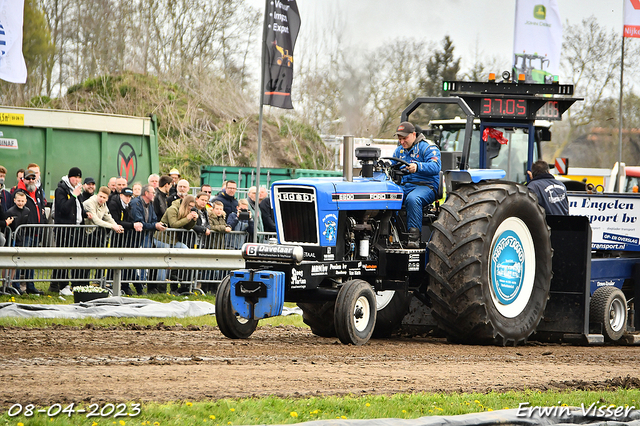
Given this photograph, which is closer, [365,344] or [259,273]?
[259,273]

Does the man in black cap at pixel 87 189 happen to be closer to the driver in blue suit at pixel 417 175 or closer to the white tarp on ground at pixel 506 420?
the driver in blue suit at pixel 417 175

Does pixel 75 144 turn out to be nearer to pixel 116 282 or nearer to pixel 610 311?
pixel 116 282

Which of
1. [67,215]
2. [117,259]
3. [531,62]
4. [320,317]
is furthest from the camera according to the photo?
[531,62]

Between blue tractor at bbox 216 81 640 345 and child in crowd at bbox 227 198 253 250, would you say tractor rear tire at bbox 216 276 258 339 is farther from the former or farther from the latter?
child in crowd at bbox 227 198 253 250

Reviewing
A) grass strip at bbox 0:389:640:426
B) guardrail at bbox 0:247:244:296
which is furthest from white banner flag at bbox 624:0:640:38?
grass strip at bbox 0:389:640:426

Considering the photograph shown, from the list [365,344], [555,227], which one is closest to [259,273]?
[365,344]

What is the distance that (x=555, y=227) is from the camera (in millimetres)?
9508

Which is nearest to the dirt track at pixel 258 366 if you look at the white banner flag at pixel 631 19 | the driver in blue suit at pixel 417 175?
the driver in blue suit at pixel 417 175

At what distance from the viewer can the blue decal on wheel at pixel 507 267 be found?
28.6 ft

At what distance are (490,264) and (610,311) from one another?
2183 mm

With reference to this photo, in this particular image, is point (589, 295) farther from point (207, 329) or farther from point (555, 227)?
point (207, 329)

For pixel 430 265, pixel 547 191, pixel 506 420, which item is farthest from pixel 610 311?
pixel 506 420

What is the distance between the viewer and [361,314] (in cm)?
803

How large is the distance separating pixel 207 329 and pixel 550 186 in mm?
4528
